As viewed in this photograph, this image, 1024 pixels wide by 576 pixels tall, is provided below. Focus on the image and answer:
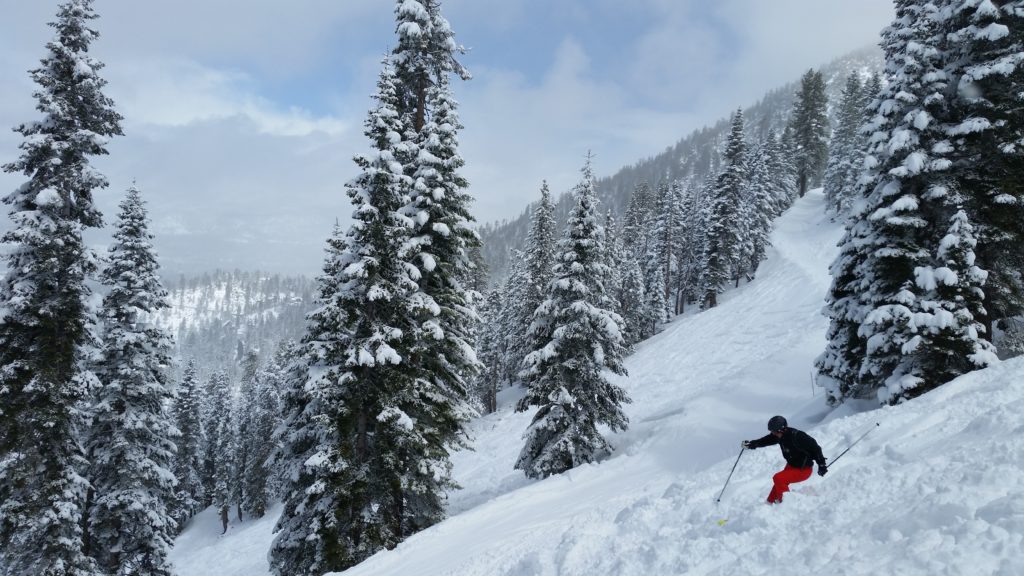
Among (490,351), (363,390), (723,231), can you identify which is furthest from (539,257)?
(363,390)

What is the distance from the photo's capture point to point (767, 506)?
26.8 ft

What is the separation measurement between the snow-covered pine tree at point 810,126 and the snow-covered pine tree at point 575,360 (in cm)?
6861

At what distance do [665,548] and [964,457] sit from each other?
14.7 feet

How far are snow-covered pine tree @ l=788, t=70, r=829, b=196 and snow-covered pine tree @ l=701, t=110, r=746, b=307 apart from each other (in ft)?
102

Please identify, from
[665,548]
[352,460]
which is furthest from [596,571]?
[352,460]

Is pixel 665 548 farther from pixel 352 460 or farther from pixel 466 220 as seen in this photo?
pixel 466 220

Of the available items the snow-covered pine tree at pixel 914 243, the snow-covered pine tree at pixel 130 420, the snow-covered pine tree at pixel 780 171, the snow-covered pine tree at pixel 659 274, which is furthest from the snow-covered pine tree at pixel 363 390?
the snow-covered pine tree at pixel 780 171

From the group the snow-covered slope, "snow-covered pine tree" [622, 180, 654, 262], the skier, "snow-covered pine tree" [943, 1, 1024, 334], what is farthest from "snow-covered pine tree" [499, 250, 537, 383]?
the skier

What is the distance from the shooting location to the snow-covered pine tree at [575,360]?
19.1 metres

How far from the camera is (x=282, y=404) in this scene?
1619cm

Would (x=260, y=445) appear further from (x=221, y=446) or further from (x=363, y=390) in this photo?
(x=363, y=390)

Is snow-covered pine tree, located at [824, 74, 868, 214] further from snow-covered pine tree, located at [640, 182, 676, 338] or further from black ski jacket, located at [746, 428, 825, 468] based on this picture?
black ski jacket, located at [746, 428, 825, 468]

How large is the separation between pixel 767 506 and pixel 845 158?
203 ft

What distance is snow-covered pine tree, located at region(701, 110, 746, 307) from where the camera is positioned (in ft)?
164
